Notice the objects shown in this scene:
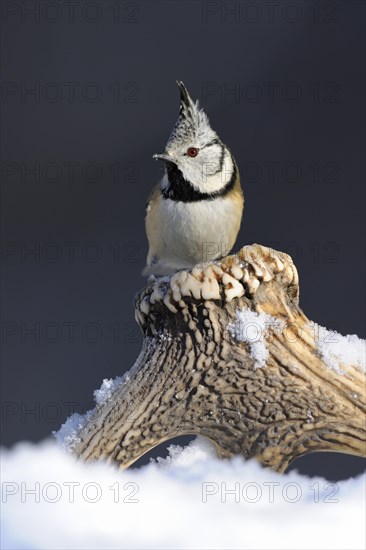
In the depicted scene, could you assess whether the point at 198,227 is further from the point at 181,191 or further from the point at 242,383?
the point at 242,383

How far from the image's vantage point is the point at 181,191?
1664 mm

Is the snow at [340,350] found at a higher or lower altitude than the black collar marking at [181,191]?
lower

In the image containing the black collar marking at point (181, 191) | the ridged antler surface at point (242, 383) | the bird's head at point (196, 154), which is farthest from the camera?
the black collar marking at point (181, 191)

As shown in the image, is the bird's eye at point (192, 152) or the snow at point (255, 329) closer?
the snow at point (255, 329)

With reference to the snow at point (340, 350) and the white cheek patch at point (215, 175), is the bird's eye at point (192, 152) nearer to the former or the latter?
→ the white cheek patch at point (215, 175)

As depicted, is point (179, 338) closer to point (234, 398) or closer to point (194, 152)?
point (234, 398)

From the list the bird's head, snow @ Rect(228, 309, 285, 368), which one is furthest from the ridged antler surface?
the bird's head

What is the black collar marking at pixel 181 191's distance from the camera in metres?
1.64

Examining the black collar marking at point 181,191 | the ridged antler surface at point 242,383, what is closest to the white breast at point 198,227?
the black collar marking at point 181,191

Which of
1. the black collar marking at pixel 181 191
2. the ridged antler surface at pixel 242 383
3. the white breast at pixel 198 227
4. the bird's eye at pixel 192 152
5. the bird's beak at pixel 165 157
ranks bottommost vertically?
the ridged antler surface at pixel 242 383

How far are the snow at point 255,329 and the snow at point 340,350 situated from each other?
0.06 m

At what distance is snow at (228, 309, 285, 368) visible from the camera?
0.96 m

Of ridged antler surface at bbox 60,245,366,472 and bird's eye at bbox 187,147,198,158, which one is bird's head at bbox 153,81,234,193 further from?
ridged antler surface at bbox 60,245,366,472

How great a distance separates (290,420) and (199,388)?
13 centimetres
